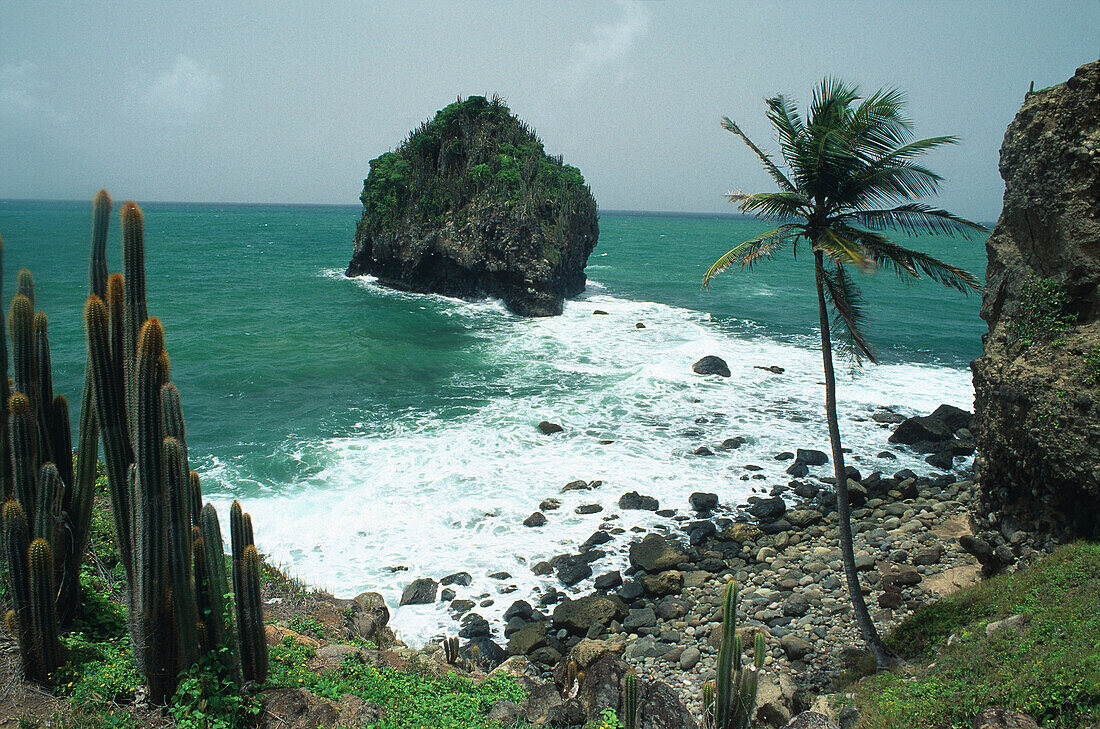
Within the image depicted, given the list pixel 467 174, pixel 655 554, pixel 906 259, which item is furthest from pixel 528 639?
pixel 467 174

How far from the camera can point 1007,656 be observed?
7777 millimetres

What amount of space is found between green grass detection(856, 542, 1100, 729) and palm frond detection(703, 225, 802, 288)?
20.1ft

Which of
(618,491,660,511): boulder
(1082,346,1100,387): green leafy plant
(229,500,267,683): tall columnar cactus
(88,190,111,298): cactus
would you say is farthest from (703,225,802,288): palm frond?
(618,491,660,511): boulder

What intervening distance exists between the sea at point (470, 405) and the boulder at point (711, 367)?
60 cm

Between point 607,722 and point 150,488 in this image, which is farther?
point 607,722

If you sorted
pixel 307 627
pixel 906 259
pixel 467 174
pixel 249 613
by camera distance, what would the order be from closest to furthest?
pixel 249 613 → pixel 906 259 → pixel 307 627 → pixel 467 174

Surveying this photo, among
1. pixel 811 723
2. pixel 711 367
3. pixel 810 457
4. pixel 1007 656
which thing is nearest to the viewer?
pixel 811 723

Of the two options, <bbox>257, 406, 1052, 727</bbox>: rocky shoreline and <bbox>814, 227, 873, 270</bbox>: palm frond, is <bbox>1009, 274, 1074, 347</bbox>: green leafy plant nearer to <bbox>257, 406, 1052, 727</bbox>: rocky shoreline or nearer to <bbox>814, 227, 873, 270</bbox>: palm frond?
<bbox>257, 406, 1052, 727</bbox>: rocky shoreline

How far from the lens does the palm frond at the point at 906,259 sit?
30.8ft

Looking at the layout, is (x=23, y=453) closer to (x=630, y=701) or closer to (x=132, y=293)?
(x=132, y=293)

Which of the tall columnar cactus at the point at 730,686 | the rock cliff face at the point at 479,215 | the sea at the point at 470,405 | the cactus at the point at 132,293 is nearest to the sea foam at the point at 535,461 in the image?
the sea at the point at 470,405

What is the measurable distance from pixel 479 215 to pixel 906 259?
3544 cm

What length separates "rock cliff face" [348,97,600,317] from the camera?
41.6 metres

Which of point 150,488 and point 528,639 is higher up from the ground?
point 150,488
